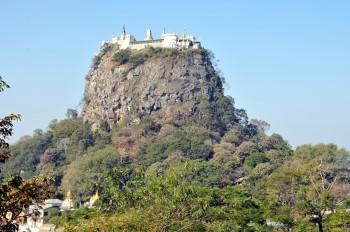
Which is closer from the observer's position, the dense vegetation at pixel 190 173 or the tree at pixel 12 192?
the tree at pixel 12 192

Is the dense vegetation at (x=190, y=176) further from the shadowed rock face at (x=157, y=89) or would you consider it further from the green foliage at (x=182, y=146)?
the shadowed rock face at (x=157, y=89)

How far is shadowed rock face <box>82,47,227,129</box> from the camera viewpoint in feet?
300

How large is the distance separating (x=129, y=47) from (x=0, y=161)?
8820 centimetres

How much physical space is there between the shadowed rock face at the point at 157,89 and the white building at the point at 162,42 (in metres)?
1.66

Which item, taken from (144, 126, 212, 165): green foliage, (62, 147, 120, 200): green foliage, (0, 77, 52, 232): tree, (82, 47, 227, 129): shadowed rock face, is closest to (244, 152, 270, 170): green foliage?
(144, 126, 212, 165): green foliage

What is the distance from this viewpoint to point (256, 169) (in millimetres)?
69562

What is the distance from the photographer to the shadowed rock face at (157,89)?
91.3 metres

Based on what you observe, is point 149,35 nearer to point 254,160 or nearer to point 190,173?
point 254,160

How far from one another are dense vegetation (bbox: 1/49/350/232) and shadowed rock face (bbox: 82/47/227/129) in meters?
1.14

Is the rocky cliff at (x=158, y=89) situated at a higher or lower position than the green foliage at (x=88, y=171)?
higher

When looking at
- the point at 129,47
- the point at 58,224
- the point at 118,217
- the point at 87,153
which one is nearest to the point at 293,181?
the point at 58,224

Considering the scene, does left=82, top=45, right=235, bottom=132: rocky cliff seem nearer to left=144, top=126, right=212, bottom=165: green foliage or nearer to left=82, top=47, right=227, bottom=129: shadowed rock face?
left=82, top=47, right=227, bottom=129: shadowed rock face

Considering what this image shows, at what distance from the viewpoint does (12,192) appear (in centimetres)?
1169

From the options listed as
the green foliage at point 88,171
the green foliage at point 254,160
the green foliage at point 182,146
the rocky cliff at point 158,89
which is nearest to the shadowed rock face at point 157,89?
the rocky cliff at point 158,89
